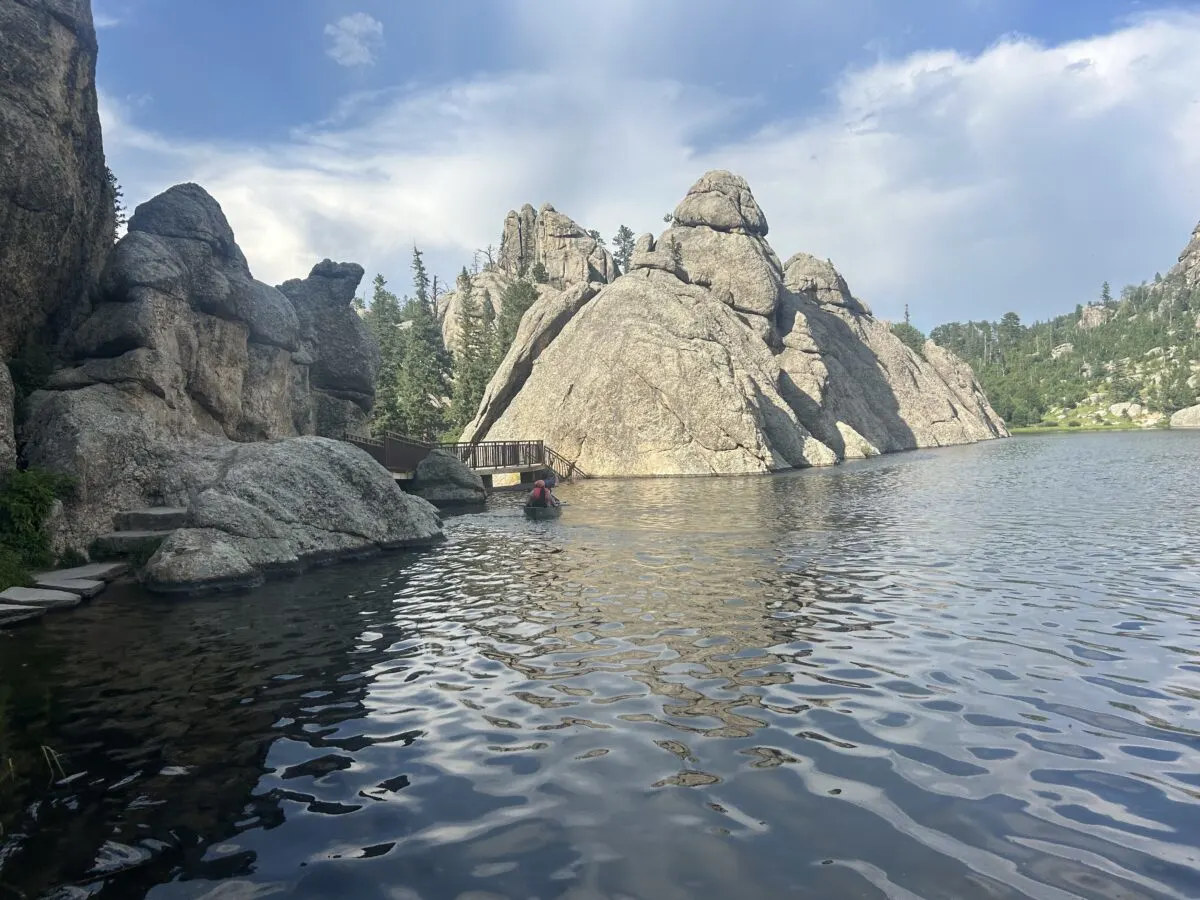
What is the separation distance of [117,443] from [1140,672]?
77.2 ft

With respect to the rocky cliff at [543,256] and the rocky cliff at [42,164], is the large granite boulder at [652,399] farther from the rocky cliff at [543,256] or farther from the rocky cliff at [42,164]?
the rocky cliff at [42,164]

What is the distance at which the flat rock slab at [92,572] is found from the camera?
1721cm

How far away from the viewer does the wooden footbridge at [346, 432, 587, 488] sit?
39406mm

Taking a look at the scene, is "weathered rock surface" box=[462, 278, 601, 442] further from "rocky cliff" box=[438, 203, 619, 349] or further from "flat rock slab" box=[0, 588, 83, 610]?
"flat rock slab" box=[0, 588, 83, 610]

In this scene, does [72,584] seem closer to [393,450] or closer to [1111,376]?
[393,450]

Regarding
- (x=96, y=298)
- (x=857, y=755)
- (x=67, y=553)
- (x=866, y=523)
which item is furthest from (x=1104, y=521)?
(x=96, y=298)

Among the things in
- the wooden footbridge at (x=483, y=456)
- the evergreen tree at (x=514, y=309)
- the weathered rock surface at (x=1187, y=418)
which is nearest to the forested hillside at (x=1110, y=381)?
the weathered rock surface at (x=1187, y=418)

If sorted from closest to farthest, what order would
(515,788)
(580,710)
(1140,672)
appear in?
1. (515,788)
2. (580,710)
3. (1140,672)

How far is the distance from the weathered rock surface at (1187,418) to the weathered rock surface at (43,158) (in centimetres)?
14915

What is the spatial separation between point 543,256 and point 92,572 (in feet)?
337

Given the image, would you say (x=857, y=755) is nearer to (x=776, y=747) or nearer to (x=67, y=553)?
(x=776, y=747)

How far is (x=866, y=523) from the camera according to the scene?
1019 inches

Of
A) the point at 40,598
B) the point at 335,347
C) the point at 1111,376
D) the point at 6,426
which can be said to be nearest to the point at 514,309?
the point at 335,347

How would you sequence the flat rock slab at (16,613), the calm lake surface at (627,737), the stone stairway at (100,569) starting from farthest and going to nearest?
the stone stairway at (100,569) → the flat rock slab at (16,613) → the calm lake surface at (627,737)
